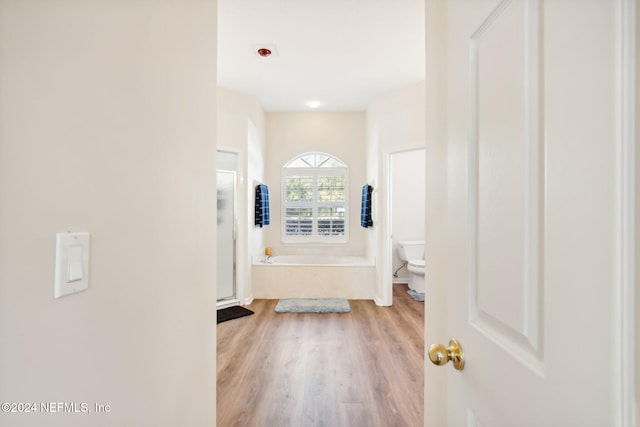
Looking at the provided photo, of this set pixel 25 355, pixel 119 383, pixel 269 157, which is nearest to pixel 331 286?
pixel 269 157

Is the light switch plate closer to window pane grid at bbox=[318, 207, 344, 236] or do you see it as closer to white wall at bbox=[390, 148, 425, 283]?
window pane grid at bbox=[318, 207, 344, 236]

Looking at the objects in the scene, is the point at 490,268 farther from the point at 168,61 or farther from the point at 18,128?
the point at 168,61

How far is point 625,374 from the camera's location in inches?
14.1

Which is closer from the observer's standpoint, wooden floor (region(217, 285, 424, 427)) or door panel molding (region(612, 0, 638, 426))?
door panel molding (region(612, 0, 638, 426))

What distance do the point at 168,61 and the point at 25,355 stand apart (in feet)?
2.79

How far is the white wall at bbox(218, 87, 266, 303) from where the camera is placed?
12.1ft

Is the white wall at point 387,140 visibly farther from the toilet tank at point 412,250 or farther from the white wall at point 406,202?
the white wall at point 406,202

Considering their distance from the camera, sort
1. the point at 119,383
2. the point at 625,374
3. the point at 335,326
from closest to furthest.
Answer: the point at 625,374, the point at 119,383, the point at 335,326

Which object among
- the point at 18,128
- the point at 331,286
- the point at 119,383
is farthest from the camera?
the point at 331,286

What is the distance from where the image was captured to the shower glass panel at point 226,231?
3.77m

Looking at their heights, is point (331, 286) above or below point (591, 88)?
below

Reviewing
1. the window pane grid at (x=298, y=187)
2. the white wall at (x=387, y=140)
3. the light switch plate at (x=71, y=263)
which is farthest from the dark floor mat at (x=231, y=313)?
the light switch plate at (x=71, y=263)


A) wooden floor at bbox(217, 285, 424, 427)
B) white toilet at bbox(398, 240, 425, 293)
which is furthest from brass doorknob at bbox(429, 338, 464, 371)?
white toilet at bbox(398, 240, 425, 293)

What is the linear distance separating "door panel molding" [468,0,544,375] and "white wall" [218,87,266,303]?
3.38m
